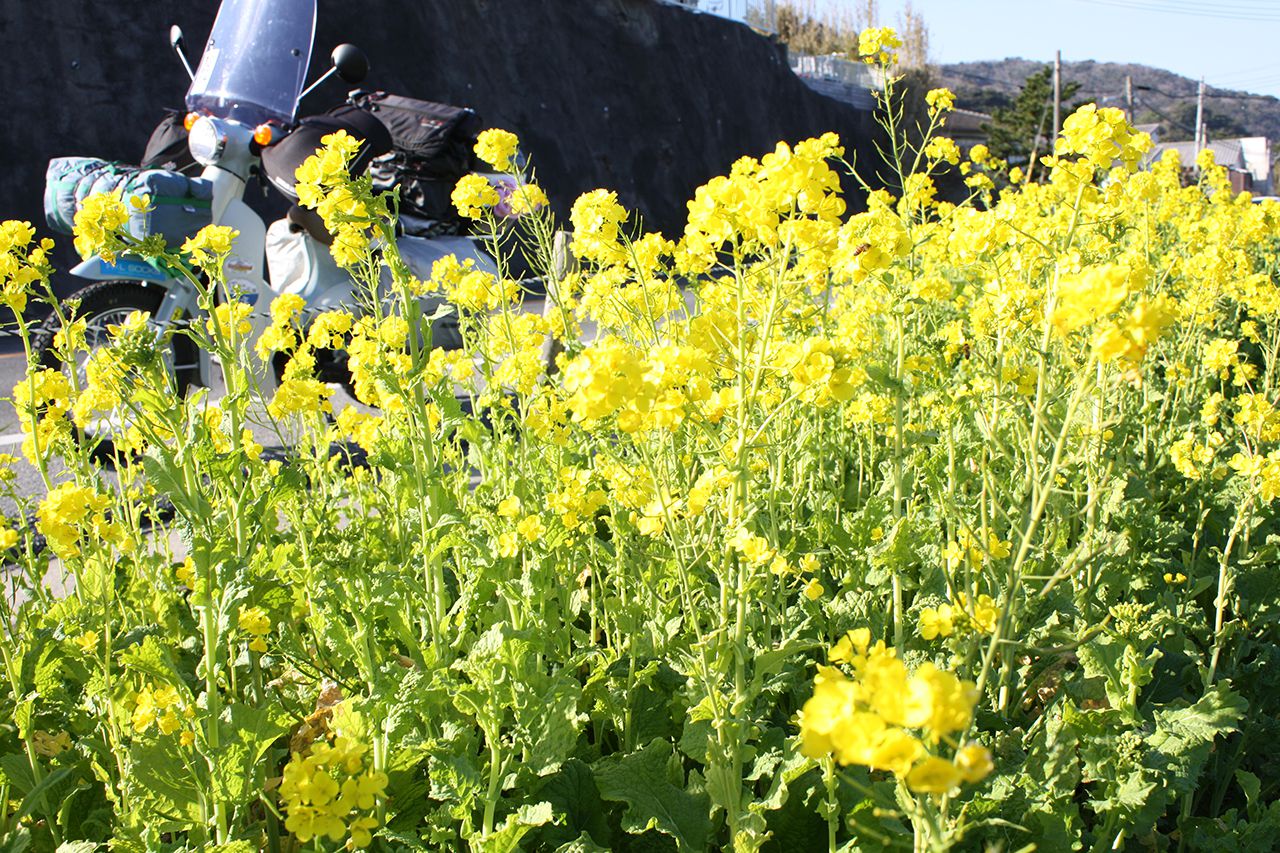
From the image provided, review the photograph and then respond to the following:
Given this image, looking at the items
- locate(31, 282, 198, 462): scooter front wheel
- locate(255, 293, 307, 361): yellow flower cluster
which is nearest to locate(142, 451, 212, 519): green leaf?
locate(255, 293, 307, 361): yellow flower cluster

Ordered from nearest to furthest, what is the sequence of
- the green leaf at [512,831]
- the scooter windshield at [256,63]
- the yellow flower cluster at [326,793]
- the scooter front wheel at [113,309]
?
the yellow flower cluster at [326,793] → the green leaf at [512,831] → the scooter front wheel at [113,309] → the scooter windshield at [256,63]

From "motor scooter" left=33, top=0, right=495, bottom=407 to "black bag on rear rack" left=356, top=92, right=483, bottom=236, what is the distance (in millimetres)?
573

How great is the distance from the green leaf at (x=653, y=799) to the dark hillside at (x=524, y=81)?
12.2 m

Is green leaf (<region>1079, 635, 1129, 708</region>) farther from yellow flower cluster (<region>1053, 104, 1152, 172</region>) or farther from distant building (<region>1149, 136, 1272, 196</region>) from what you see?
distant building (<region>1149, 136, 1272, 196</region>)

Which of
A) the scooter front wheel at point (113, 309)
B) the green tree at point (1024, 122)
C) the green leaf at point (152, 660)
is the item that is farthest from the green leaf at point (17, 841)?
the green tree at point (1024, 122)

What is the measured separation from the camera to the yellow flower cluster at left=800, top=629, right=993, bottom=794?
79 centimetres

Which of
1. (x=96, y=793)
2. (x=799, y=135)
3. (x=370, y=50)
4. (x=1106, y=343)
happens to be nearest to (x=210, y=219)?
(x=96, y=793)

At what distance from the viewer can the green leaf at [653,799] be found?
167 cm

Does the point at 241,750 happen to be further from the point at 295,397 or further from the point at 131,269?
the point at 131,269

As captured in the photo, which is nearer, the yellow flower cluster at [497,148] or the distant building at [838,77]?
the yellow flower cluster at [497,148]

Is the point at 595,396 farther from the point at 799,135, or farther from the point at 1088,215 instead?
the point at 799,135

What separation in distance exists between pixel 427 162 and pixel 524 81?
54.4 ft

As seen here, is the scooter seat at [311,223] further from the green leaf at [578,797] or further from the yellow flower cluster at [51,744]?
the green leaf at [578,797]

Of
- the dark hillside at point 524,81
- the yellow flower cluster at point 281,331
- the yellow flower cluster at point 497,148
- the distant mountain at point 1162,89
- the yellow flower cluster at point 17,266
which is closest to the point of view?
the yellow flower cluster at point 17,266
